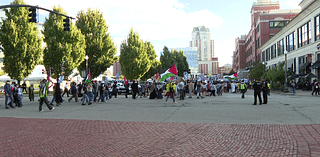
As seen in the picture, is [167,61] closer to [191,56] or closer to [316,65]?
[316,65]

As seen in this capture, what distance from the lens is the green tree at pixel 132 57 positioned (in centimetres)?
4853

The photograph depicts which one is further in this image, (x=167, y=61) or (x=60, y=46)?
(x=167, y=61)

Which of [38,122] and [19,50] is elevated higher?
[19,50]

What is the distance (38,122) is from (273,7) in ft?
315

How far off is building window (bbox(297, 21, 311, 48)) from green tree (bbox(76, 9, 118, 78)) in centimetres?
2797

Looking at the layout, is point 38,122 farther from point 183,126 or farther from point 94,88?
point 94,88

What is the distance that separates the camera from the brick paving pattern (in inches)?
213

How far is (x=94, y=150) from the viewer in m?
5.62

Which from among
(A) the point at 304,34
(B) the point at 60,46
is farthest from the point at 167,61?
(B) the point at 60,46

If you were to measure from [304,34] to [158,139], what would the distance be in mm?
38910

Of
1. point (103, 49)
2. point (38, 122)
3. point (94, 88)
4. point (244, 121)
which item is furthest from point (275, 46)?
point (38, 122)

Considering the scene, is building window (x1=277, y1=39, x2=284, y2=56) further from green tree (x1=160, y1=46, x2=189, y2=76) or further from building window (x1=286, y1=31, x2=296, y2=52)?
green tree (x1=160, y1=46, x2=189, y2=76)

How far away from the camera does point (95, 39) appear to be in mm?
35281

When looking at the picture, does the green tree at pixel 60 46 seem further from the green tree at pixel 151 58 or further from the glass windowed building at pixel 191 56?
the glass windowed building at pixel 191 56
